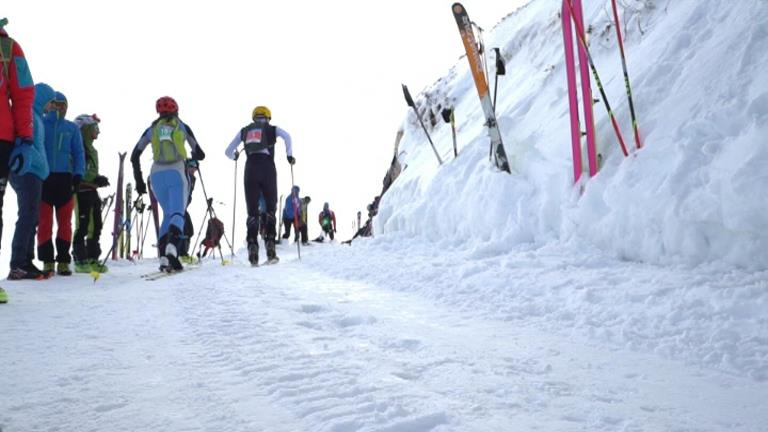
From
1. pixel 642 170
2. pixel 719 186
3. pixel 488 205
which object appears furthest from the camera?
pixel 488 205

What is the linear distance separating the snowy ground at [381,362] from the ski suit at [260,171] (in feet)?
10.0

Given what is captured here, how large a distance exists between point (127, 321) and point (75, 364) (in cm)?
81

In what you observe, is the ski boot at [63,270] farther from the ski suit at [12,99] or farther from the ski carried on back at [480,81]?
the ski carried on back at [480,81]

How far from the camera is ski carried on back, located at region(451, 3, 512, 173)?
5669 mm

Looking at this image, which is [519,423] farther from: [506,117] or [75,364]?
[506,117]

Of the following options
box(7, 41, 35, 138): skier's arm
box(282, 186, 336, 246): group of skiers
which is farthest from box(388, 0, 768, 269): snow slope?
box(282, 186, 336, 246): group of skiers

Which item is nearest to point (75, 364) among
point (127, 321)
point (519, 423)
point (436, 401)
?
point (127, 321)

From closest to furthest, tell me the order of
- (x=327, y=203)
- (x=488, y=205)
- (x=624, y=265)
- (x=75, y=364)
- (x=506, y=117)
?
Answer: (x=75, y=364), (x=624, y=265), (x=488, y=205), (x=506, y=117), (x=327, y=203)

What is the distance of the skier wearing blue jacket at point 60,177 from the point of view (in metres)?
5.63

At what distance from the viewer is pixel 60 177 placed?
18.8 ft

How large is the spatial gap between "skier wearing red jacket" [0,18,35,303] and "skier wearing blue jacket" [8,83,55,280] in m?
0.05

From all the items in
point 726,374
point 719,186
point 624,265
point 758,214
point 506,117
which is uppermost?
point 506,117

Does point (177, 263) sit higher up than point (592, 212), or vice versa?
point (592, 212)

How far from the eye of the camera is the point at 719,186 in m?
2.92
